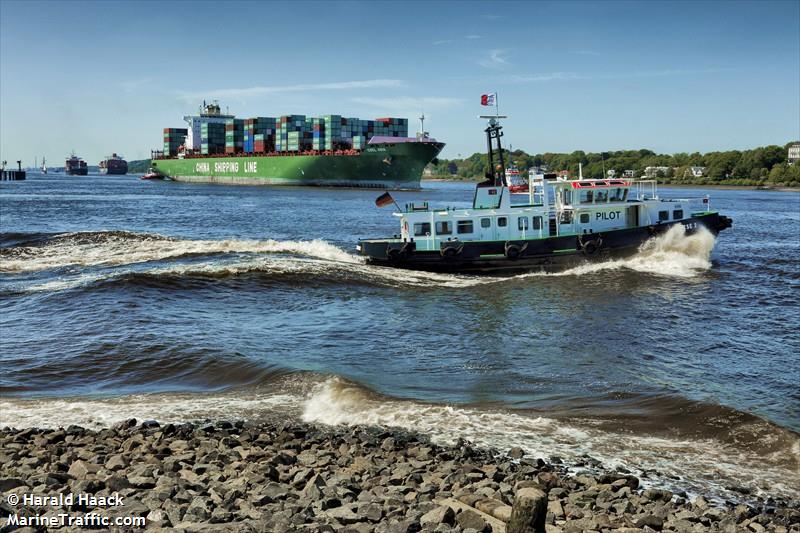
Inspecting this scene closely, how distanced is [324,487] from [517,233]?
23.2m

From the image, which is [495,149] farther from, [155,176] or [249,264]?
[155,176]

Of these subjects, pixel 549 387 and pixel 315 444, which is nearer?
pixel 315 444

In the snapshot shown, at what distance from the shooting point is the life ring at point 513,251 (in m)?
30.0

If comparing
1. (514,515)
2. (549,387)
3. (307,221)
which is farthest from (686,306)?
(307,221)

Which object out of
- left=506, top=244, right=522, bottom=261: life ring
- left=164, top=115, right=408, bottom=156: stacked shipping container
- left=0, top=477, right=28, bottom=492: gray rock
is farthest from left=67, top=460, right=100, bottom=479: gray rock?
left=164, top=115, right=408, bottom=156: stacked shipping container

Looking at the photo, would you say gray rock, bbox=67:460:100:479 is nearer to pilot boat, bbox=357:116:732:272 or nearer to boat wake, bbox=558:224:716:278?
pilot boat, bbox=357:116:732:272

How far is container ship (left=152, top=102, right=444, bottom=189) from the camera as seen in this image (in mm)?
106812

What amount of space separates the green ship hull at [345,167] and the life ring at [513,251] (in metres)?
74.7

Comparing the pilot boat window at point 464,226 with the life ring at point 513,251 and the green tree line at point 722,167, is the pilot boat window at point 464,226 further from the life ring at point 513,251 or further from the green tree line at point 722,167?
the green tree line at point 722,167

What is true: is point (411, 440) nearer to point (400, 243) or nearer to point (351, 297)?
point (351, 297)

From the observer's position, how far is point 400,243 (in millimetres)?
30906

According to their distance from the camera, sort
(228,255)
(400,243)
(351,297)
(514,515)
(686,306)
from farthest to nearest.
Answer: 1. (228,255)
2. (400,243)
3. (351,297)
4. (686,306)
5. (514,515)

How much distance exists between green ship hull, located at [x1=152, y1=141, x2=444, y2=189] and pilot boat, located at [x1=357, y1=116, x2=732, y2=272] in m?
72.9

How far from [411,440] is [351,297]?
14.9m
